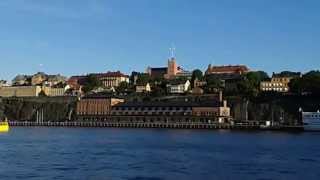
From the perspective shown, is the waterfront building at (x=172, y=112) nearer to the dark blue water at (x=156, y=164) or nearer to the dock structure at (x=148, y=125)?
the dock structure at (x=148, y=125)

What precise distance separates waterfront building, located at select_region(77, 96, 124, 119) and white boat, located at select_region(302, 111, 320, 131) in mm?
59179

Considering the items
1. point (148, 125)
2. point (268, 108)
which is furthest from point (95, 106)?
point (268, 108)

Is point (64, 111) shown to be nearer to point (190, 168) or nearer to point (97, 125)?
point (97, 125)

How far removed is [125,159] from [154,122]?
4059 inches

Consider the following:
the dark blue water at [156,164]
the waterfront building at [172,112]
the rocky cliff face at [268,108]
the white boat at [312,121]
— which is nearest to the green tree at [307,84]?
the rocky cliff face at [268,108]

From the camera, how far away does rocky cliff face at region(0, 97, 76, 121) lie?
590 feet

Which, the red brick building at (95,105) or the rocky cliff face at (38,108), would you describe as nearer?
the red brick building at (95,105)

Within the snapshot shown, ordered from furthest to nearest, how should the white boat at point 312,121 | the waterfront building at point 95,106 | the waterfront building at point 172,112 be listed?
the waterfront building at point 95,106
the waterfront building at point 172,112
the white boat at point 312,121

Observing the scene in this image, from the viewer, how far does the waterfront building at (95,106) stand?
6526 inches

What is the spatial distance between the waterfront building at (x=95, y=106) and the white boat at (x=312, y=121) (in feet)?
194

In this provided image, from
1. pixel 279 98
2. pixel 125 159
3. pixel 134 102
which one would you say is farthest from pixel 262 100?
pixel 125 159

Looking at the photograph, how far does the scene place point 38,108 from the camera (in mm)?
186500

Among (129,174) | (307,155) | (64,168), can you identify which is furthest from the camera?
(307,155)

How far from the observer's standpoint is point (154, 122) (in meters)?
152
